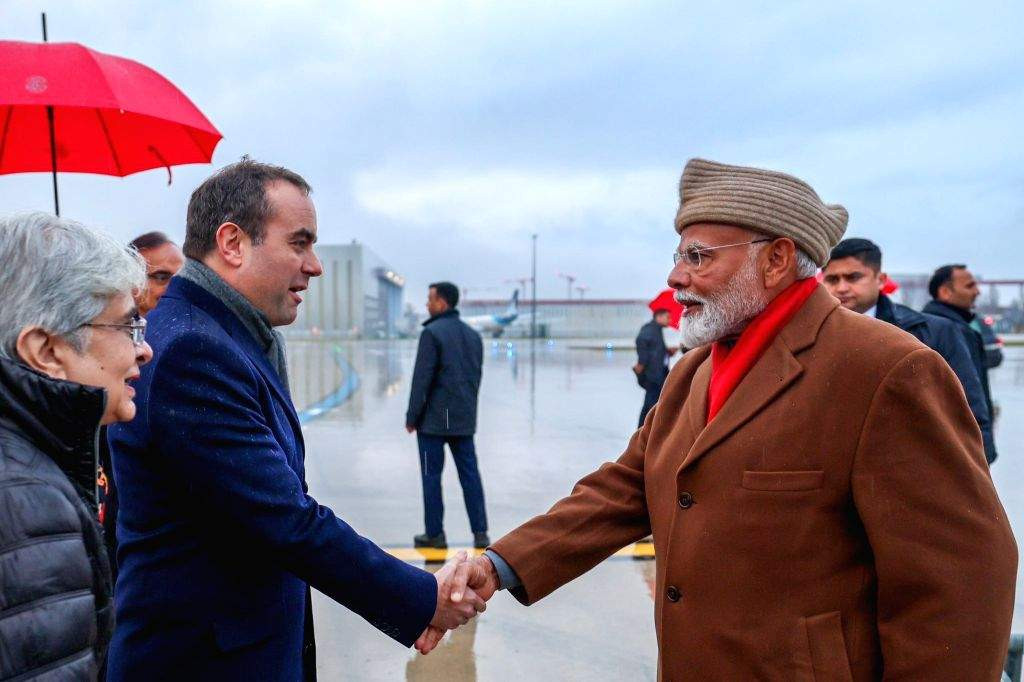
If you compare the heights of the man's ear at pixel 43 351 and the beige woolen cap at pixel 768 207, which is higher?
the beige woolen cap at pixel 768 207

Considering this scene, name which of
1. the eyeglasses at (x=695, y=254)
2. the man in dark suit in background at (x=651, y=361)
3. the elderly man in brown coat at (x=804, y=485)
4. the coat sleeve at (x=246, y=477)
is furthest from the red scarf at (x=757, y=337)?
A: the man in dark suit in background at (x=651, y=361)

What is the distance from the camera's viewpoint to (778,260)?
5.99 feet

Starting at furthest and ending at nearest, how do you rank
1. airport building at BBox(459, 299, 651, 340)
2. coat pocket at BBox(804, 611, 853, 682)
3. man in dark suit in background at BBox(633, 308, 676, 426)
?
1. airport building at BBox(459, 299, 651, 340)
2. man in dark suit in background at BBox(633, 308, 676, 426)
3. coat pocket at BBox(804, 611, 853, 682)

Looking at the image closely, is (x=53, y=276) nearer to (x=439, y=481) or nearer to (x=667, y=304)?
(x=439, y=481)

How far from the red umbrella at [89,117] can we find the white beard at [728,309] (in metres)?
2.35

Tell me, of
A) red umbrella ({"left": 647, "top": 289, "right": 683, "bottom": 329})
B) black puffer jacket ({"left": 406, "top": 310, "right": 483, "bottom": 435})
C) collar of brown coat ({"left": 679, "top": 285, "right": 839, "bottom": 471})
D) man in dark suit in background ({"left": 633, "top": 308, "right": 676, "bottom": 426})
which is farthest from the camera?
man in dark suit in background ({"left": 633, "top": 308, "right": 676, "bottom": 426})

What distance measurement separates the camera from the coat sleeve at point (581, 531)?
2.12 metres

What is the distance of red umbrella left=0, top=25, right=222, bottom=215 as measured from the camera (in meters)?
2.94

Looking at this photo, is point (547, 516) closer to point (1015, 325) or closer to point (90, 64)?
point (90, 64)

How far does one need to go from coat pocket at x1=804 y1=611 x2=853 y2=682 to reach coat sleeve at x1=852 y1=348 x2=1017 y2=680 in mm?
79

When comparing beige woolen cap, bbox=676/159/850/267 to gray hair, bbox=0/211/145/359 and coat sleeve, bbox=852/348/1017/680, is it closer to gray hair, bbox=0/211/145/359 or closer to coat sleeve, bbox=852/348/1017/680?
coat sleeve, bbox=852/348/1017/680

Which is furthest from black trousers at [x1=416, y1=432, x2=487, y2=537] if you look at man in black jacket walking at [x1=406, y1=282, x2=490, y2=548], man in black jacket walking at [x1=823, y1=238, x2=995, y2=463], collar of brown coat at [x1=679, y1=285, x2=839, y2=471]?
collar of brown coat at [x1=679, y1=285, x2=839, y2=471]

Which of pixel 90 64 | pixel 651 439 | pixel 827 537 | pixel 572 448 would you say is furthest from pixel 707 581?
pixel 572 448

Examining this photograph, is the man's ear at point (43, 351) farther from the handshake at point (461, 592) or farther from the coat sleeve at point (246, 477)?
the handshake at point (461, 592)
